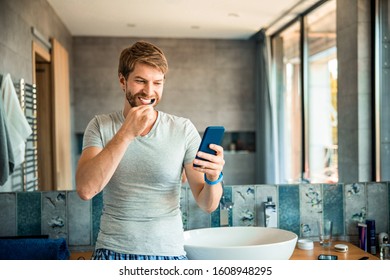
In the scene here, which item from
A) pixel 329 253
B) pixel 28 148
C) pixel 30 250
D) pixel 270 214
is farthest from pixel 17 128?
pixel 329 253

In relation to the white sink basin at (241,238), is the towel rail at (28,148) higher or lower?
higher

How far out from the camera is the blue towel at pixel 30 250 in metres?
1.36

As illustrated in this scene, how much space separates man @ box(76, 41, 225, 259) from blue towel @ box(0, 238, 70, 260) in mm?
263

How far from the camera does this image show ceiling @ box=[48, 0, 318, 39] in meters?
1.38

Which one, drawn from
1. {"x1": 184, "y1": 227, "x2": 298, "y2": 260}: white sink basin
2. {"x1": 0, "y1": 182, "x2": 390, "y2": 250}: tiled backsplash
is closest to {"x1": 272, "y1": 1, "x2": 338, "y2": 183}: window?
{"x1": 0, "y1": 182, "x2": 390, "y2": 250}: tiled backsplash

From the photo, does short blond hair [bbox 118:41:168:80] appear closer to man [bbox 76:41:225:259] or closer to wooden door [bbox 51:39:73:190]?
man [bbox 76:41:225:259]

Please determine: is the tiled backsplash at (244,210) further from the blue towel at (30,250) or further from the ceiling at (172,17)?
the ceiling at (172,17)

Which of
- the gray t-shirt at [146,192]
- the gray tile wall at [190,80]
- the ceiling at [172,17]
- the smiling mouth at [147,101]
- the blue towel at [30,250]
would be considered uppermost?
the ceiling at [172,17]

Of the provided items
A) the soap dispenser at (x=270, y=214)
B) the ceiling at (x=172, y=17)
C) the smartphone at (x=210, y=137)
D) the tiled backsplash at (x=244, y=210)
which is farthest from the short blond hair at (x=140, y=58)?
the soap dispenser at (x=270, y=214)

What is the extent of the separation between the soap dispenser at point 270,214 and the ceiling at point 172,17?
0.54m

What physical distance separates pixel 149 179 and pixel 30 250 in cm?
48

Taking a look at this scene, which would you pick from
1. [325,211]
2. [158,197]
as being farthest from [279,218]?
[158,197]

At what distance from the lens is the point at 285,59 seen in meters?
1.54

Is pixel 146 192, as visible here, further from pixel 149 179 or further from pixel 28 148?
pixel 28 148
